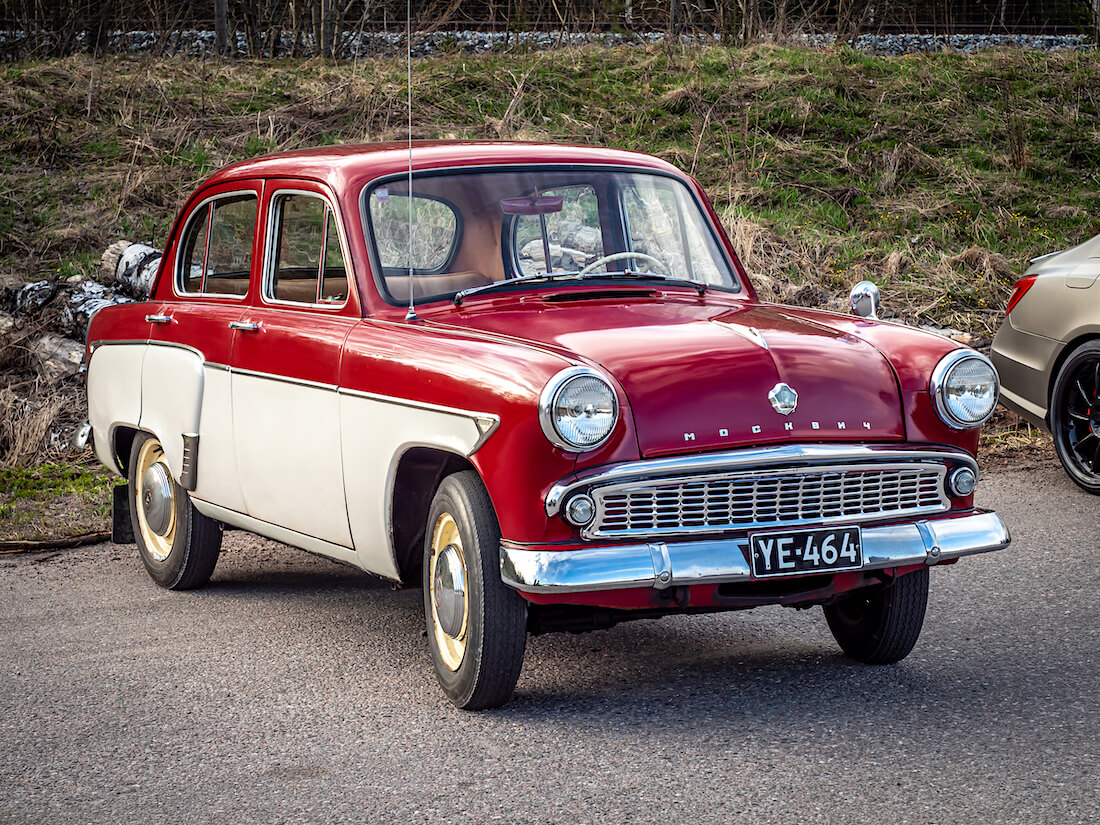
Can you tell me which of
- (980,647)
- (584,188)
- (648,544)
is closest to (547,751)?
(648,544)

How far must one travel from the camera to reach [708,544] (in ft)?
12.1

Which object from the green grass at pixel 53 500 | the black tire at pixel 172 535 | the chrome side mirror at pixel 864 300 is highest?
the chrome side mirror at pixel 864 300

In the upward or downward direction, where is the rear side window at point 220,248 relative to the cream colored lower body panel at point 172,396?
upward

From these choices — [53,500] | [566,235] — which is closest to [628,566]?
[566,235]

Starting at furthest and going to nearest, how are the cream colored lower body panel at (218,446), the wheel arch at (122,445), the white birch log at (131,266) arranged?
the white birch log at (131,266) < the wheel arch at (122,445) < the cream colored lower body panel at (218,446)

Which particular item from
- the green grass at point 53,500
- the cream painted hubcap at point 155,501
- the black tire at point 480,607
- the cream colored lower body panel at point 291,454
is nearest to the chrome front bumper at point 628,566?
the black tire at point 480,607

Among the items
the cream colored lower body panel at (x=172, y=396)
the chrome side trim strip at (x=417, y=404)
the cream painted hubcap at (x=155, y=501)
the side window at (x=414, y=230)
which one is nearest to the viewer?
the chrome side trim strip at (x=417, y=404)

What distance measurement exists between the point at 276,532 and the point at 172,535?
109 cm

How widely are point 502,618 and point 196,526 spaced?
2.30 m

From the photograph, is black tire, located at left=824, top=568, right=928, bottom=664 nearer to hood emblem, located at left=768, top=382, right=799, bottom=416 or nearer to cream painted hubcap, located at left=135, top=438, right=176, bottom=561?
hood emblem, located at left=768, top=382, right=799, bottom=416

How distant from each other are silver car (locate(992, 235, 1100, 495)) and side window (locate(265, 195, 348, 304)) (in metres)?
4.10

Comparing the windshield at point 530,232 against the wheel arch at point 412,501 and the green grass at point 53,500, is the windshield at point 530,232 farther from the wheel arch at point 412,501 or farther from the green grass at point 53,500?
the green grass at point 53,500

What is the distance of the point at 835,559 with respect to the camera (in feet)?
12.5

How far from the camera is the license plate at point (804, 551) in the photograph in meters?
3.74
